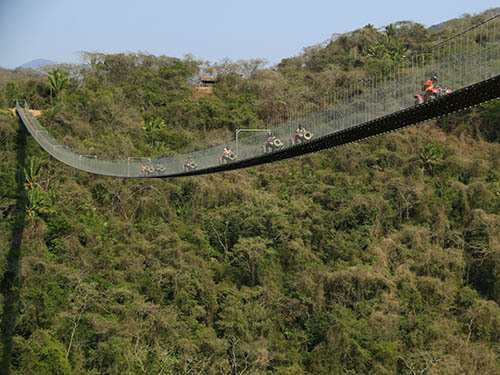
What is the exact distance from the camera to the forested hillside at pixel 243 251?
1171cm

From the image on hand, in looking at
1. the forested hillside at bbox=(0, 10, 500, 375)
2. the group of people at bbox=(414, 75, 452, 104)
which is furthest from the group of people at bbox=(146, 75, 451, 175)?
the forested hillside at bbox=(0, 10, 500, 375)

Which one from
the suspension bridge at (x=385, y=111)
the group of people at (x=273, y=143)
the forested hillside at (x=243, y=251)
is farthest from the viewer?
the forested hillside at (x=243, y=251)

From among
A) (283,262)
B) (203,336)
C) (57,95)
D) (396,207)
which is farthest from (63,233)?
(396,207)

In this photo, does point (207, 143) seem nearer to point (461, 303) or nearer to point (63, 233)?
point (63, 233)

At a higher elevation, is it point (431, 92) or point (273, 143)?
point (431, 92)

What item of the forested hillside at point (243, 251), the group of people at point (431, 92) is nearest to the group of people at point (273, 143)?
the group of people at point (431, 92)

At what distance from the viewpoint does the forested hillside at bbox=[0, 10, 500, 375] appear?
1171cm

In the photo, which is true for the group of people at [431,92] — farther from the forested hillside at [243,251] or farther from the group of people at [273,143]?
the forested hillside at [243,251]

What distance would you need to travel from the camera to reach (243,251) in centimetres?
1405

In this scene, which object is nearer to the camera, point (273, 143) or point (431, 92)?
point (431, 92)

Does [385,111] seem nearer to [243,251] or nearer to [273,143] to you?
[273,143]

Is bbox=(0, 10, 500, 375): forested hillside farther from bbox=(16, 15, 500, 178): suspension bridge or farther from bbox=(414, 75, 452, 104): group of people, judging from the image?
bbox=(414, 75, 452, 104): group of people

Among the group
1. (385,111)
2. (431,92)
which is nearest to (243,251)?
(385,111)

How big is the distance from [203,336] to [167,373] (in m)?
1.12
